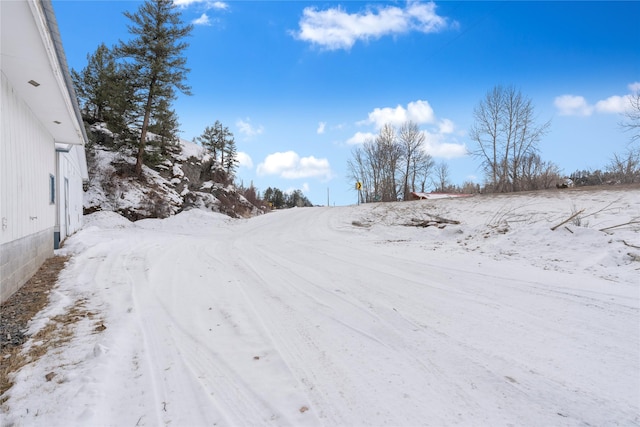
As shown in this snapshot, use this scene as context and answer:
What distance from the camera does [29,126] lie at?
6574 millimetres

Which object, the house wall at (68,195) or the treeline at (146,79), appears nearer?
the house wall at (68,195)

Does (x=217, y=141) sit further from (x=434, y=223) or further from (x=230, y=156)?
(x=434, y=223)

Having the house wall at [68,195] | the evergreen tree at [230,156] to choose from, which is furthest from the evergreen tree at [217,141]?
the house wall at [68,195]

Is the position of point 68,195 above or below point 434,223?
above

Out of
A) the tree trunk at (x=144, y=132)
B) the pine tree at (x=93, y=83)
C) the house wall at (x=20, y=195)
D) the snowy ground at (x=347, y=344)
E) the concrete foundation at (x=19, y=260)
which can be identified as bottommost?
the snowy ground at (x=347, y=344)

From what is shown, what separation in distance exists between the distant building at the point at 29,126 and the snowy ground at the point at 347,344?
0.86m

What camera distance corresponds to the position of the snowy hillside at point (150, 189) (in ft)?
63.0

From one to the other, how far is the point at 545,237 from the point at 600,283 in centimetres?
308

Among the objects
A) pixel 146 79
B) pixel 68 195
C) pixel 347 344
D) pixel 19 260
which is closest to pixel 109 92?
pixel 146 79

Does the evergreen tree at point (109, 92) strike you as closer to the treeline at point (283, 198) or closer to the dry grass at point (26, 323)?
the dry grass at point (26, 323)

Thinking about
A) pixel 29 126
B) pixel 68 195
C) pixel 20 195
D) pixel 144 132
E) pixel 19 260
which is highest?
pixel 144 132

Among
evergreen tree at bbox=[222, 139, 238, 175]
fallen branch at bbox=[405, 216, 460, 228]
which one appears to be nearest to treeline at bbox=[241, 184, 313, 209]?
evergreen tree at bbox=[222, 139, 238, 175]

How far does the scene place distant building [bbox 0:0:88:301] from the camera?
13.9ft

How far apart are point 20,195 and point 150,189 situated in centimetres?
1684
